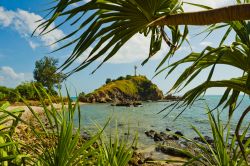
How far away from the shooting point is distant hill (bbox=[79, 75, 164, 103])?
92.6 m

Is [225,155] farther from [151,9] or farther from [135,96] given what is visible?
[135,96]

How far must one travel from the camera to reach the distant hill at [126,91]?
304 ft

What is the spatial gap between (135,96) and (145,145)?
89.4 meters

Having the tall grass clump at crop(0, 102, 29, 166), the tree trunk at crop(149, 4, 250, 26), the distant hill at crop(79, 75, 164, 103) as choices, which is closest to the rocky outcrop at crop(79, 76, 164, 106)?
the distant hill at crop(79, 75, 164, 103)

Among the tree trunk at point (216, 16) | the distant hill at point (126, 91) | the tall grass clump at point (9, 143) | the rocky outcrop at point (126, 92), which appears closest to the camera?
the tree trunk at point (216, 16)

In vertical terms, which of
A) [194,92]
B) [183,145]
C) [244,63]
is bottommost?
[183,145]

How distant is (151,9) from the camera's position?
131 cm

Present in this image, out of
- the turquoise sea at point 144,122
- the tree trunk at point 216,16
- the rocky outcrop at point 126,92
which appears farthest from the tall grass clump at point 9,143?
the rocky outcrop at point 126,92

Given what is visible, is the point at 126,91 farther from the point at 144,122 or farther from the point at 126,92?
the point at 144,122

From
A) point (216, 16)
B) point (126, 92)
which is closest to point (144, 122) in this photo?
point (216, 16)

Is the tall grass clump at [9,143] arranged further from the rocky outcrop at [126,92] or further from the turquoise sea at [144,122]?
the rocky outcrop at [126,92]

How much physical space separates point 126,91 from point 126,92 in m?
0.30

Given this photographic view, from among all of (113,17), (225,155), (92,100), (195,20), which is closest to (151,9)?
(113,17)

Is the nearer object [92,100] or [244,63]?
[244,63]
